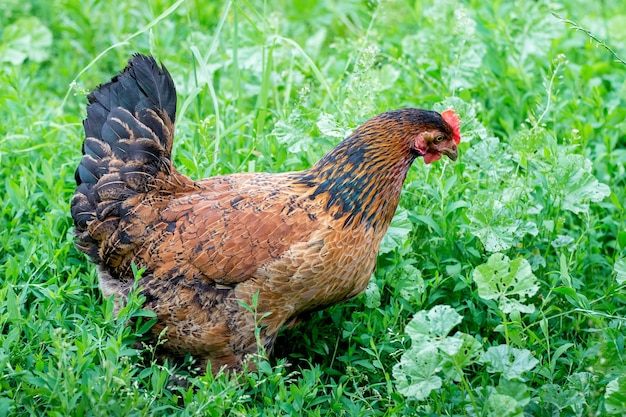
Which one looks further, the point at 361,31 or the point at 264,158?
the point at 361,31

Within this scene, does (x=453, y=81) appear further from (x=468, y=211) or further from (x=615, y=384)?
(x=615, y=384)

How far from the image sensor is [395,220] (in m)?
4.39

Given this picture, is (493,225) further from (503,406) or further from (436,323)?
(503,406)

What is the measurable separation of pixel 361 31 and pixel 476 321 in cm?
347

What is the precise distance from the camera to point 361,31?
6961mm

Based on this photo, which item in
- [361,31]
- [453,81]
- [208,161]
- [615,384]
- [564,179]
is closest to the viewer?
[615,384]

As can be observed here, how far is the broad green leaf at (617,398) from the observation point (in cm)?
326

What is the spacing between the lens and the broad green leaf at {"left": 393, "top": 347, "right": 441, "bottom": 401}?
337cm

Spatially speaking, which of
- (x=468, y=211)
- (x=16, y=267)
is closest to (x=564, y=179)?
(x=468, y=211)

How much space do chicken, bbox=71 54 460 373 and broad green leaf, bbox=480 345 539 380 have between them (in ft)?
2.43

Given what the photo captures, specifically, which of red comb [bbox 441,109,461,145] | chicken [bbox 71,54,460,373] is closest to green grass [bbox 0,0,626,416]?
chicken [bbox 71,54,460,373]

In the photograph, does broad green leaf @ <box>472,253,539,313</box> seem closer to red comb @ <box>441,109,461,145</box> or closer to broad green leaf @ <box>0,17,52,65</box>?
red comb @ <box>441,109,461,145</box>

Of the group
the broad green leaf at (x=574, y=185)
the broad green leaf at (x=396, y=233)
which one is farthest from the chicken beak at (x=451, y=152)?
the broad green leaf at (x=574, y=185)

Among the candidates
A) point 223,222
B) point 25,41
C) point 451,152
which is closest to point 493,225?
point 451,152
